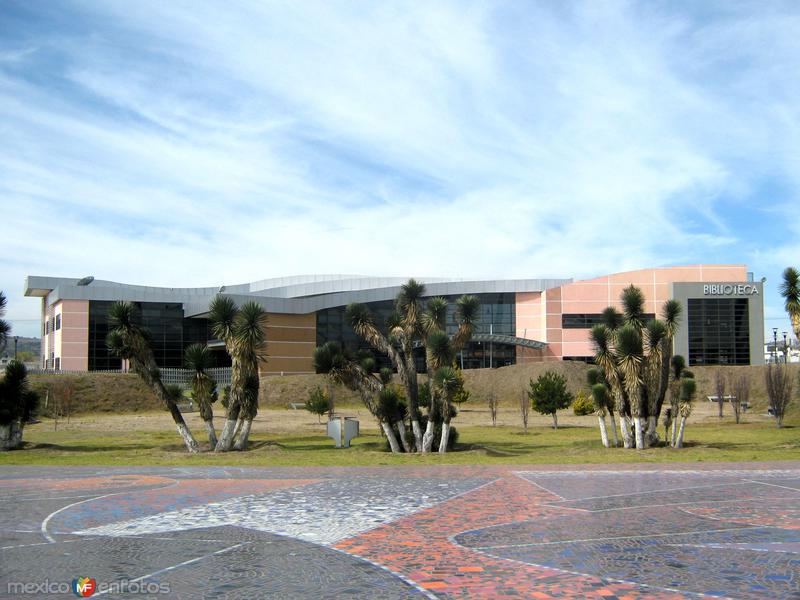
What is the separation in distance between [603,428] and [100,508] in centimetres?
1880

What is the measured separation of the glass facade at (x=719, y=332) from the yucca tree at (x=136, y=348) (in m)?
56.6

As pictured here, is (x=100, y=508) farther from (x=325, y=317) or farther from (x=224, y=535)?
(x=325, y=317)

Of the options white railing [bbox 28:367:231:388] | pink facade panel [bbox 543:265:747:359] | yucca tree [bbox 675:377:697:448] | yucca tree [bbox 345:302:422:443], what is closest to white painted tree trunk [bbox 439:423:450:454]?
yucca tree [bbox 345:302:422:443]

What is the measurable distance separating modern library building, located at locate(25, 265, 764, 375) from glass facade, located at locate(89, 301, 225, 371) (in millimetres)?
89

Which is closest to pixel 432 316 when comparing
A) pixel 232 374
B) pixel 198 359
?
pixel 232 374

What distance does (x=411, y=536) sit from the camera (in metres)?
11.0

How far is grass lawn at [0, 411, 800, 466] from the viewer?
23.2 m

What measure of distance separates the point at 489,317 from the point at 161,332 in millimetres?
32513

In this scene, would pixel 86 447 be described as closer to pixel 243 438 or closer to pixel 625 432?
pixel 243 438

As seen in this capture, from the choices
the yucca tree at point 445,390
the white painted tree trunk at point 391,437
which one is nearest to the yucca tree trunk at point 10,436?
the white painted tree trunk at point 391,437

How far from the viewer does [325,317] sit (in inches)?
2879

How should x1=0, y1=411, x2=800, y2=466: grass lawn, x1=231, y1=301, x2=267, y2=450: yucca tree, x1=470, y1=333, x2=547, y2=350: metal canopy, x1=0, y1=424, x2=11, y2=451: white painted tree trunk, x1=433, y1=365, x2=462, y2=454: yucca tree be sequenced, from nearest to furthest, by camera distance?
1. x1=0, y1=411, x2=800, y2=466: grass lawn
2. x1=433, y1=365, x2=462, y2=454: yucca tree
3. x1=231, y1=301, x2=267, y2=450: yucca tree
4. x1=0, y1=424, x2=11, y2=451: white painted tree trunk
5. x1=470, y1=333, x2=547, y2=350: metal canopy

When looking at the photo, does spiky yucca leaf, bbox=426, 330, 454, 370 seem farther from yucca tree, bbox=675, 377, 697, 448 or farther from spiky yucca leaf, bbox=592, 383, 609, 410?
yucca tree, bbox=675, 377, 697, 448

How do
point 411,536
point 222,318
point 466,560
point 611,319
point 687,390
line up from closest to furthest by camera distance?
point 466,560, point 411,536, point 687,390, point 222,318, point 611,319
